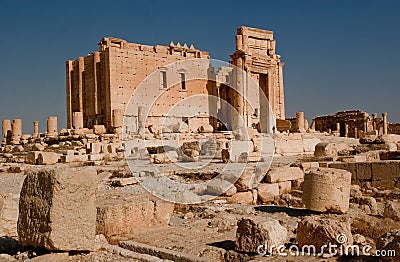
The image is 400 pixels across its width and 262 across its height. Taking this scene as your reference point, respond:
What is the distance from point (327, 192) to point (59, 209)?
479cm

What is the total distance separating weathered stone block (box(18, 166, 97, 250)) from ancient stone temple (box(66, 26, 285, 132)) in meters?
22.3

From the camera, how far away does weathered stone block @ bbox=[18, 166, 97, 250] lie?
4.45 meters

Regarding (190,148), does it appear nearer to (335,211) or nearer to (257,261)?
(335,211)

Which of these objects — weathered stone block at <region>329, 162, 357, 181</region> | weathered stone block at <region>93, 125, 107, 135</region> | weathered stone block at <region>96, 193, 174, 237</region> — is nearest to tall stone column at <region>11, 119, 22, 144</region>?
weathered stone block at <region>93, 125, 107, 135</region>

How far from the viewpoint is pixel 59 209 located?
14.7 feet

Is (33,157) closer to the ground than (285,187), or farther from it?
farther from it

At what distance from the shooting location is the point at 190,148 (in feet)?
63.0

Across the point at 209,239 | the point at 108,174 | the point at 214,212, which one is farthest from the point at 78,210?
the point at 108,174

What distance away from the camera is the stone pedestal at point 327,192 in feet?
24.2

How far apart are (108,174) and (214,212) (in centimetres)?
596

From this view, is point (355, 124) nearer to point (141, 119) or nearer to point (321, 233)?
point (141, 119)

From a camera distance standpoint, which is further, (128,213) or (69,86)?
(69,86)

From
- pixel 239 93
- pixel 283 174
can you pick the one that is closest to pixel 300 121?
pixel 239 93

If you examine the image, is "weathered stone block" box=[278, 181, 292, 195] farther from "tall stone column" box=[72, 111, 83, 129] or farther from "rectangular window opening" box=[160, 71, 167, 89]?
"rectangular window opening" box=[160, 71, 167, 89]
